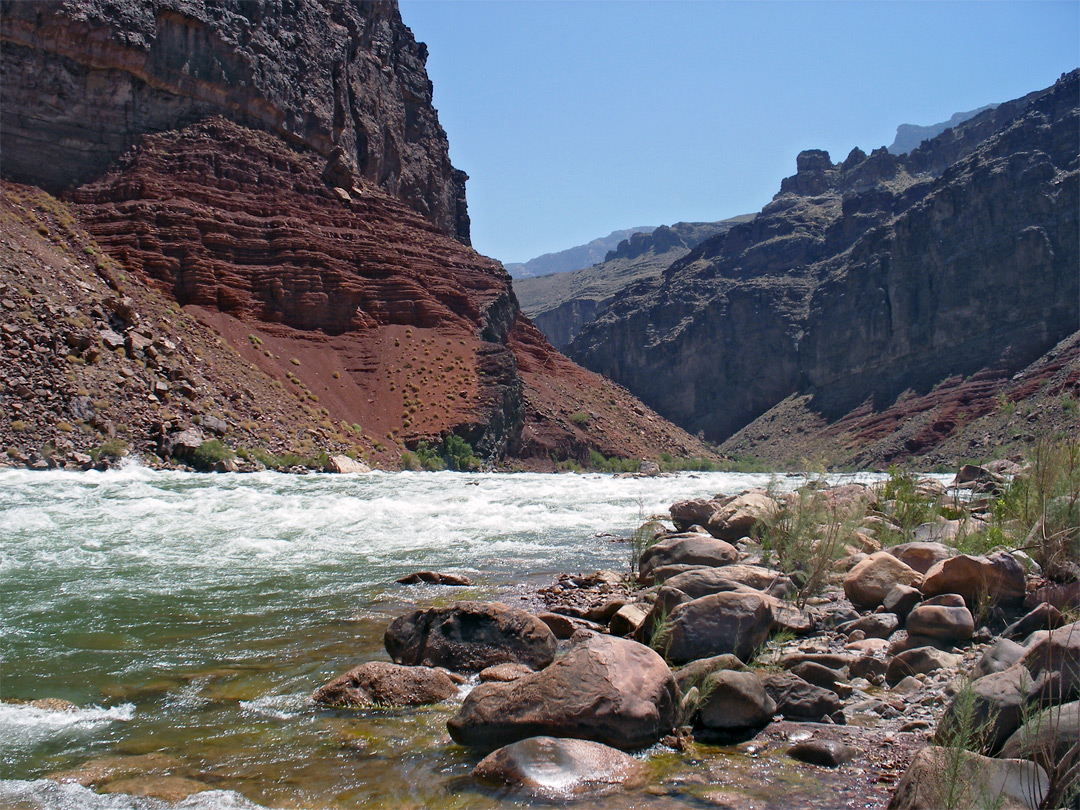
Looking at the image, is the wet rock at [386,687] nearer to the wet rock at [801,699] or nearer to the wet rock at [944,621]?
the wet rock at [801,699]

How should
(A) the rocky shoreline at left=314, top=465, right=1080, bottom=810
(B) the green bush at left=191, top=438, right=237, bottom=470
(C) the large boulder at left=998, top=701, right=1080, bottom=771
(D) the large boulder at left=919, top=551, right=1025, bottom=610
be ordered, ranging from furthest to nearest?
(B) the green bush at left=191, top=438, right=237, bottom=470 < (D) the large boulder at left=919, top=551, right=1025, bottom=610 < (A) the rocky shoreline at left=314, top=465, right=1080, bottom=810 < (C) the large boulder at left=998, top=701, right=1080, bottom=771

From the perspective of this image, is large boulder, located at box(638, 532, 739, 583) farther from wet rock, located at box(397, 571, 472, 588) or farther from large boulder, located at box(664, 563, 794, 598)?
wet rock, located at box(397, 571, 472, 588)

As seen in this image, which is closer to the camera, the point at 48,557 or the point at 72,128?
the point at 48,557

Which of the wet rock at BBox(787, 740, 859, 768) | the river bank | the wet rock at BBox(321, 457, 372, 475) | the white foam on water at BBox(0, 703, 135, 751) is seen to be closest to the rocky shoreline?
the wet rock at BBox(787, 740, 859, 768)

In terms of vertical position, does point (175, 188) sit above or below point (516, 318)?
above

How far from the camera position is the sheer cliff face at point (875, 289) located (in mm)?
84625

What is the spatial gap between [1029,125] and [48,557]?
11195 centimetres

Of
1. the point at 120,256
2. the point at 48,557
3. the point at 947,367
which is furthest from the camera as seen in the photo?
the point at 947,367

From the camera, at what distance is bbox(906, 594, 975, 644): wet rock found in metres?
→ 6.27

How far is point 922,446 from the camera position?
73.5 metres

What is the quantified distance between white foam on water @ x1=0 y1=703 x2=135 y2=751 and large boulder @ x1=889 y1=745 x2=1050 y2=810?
5.10m

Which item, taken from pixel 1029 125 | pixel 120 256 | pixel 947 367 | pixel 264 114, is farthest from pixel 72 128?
pixel 1029 125

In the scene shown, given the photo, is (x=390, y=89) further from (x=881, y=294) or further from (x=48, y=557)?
(x=881, y=294)

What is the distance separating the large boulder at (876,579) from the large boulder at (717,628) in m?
1.71
